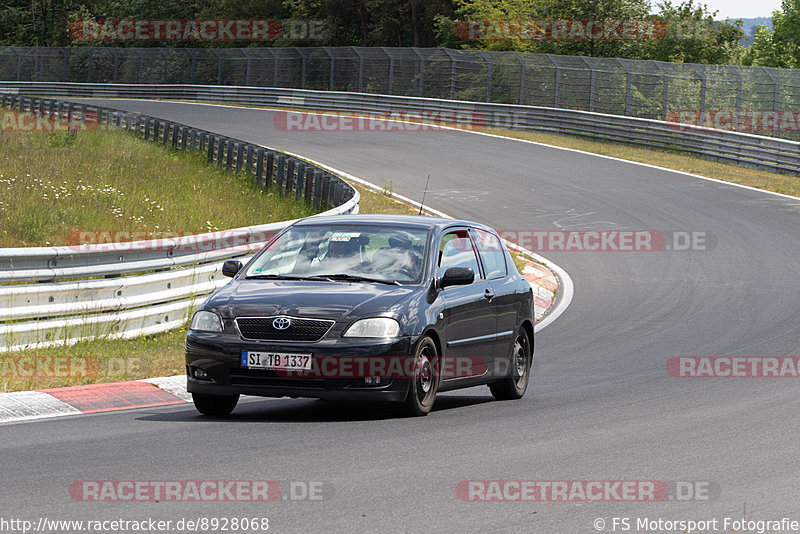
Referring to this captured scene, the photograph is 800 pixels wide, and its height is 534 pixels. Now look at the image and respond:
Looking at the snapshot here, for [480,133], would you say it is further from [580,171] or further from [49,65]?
[49,65]

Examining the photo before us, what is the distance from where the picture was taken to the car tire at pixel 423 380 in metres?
8.72

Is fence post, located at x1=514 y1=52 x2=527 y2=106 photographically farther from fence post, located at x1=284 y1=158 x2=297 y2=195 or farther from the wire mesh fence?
fence post, located at x1=284 y1=158 x2=297 y2=195

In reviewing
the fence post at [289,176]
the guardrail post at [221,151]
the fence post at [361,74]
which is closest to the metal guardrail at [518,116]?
the fence post at [361,74]

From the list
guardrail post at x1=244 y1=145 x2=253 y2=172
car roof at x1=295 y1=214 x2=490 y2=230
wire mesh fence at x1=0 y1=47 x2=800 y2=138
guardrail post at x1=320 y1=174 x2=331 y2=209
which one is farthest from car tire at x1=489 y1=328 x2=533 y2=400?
wire mesh fence at x1=0 y1=47 x2=800 y2=138

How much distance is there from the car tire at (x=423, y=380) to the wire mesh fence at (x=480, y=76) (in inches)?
1135

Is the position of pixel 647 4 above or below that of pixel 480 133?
above

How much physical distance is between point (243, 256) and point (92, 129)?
22.6 m

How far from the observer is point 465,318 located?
9758 millimetres

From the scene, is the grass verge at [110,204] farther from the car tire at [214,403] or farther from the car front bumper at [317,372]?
the car front bumper at [317,372]

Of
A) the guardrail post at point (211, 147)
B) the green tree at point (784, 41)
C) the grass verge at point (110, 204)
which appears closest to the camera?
the grass verge at point (110, 204)

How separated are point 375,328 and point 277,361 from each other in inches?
29.1

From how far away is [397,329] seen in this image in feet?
28.0

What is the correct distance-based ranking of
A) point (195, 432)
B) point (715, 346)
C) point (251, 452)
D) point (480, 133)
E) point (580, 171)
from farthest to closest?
point (480, 133) → point (580, 171) → point (715, 346) → point (195, 432) → point (251, 452)

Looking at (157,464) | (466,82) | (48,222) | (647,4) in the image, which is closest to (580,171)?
(466,82)
